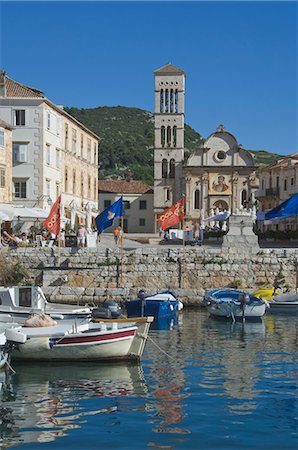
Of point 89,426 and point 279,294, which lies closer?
point 89,426

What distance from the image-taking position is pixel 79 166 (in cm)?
5928

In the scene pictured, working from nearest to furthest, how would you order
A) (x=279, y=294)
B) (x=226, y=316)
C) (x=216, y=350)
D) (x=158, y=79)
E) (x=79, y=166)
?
(x=216, y=350) → (x=226, y=316) → (x=279, y=294) → (x=79, y=166) → (x=158, y=79)

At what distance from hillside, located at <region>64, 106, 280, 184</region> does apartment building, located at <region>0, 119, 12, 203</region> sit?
272 ft

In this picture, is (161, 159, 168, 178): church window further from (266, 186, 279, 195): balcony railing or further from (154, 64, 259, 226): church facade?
(266, 186, 279, 195): balcony railing

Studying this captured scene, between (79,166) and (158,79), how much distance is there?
28.9 meters

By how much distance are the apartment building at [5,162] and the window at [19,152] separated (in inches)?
180

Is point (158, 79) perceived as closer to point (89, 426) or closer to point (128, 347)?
point (128, 347)

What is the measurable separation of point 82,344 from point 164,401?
4.23 meters

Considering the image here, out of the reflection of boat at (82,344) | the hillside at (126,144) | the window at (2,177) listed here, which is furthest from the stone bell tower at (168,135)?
the reflection of boat at (82,344)

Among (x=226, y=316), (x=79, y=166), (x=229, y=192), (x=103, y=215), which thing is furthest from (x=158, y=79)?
(x=226, y=316)

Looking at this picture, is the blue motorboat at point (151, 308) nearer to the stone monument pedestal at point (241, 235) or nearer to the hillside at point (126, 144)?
the stone monument pedestal at point (241, 235)

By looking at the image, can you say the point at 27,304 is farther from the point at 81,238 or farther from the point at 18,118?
the point at 18,118

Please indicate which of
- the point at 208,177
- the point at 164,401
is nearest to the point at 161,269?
the point at 164,401

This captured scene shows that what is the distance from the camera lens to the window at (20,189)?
156ft
